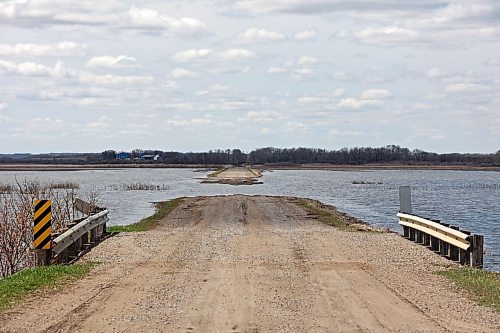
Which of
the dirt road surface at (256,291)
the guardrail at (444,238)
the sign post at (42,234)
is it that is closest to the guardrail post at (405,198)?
the guardrail at (444,238)

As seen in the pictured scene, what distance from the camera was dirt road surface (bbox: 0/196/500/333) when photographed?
952cm

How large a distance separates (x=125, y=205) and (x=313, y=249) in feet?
93.6

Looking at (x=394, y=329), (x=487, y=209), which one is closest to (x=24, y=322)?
(x=394, y=329)

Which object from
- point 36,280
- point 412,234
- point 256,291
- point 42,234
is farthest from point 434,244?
point 36,280

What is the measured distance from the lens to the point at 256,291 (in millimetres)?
11828

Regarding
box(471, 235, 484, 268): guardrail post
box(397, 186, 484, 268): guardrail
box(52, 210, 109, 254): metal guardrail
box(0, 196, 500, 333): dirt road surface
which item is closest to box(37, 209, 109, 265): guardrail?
box(52, 210, 109, 254): metal guardrail

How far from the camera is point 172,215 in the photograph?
3188cm

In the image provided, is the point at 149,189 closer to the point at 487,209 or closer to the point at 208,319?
the point at 487,209

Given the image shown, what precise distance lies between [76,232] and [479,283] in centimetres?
873

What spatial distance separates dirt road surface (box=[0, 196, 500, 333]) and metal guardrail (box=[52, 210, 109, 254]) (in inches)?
25.0

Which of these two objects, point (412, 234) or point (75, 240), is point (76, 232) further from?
point (412, 234)

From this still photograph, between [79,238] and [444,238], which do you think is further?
[79,238]

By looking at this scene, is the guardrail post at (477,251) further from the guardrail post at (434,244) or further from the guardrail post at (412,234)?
the guardrail post at (412,234)

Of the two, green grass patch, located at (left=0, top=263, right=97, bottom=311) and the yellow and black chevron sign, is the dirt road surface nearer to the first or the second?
green grass patch, located at (left=0, top=263, right=97, bottom=311)
